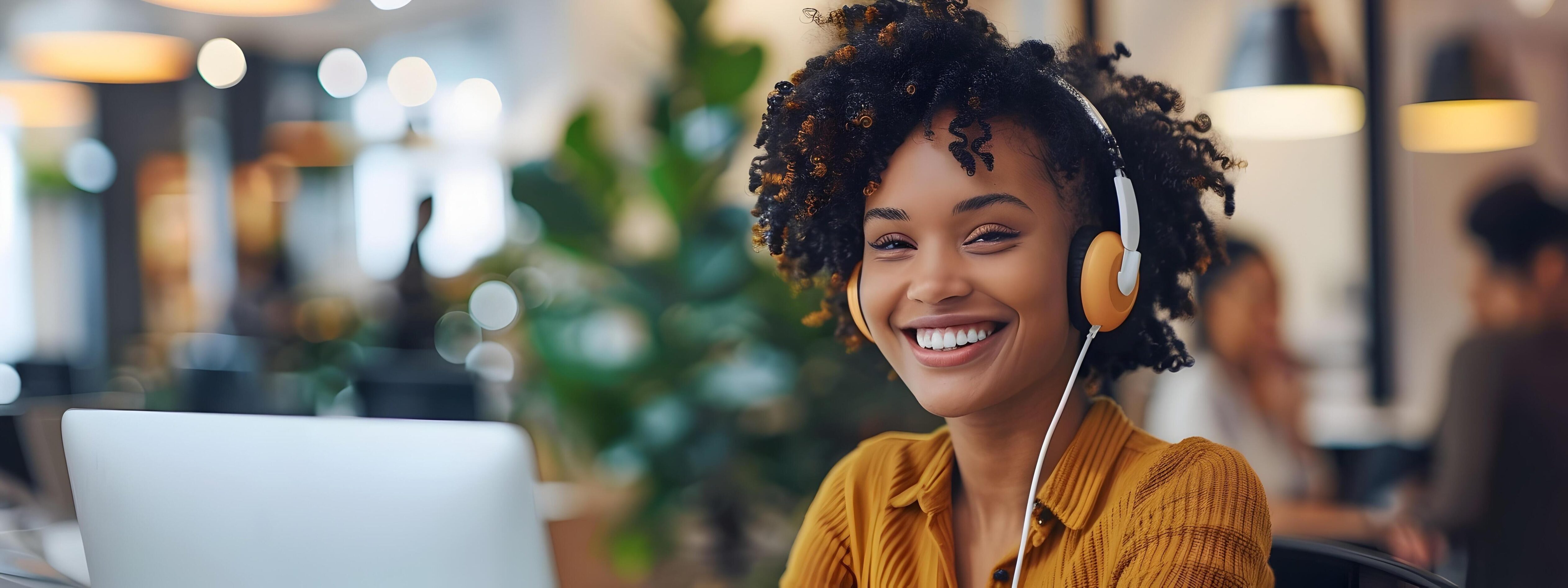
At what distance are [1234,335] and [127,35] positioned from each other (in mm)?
3992

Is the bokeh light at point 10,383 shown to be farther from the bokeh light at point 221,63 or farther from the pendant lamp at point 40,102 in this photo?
the bokeh light at point 221,63

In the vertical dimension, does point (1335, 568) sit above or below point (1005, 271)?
below

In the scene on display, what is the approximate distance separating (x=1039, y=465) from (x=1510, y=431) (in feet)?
6.40

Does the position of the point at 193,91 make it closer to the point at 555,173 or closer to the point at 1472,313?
the point at 555,173

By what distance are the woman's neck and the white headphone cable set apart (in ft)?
0.04

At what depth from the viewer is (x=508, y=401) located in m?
3.85

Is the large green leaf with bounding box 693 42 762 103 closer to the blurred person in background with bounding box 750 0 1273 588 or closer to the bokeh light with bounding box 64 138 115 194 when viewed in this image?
the blurred person in background with bounding box 750 0 1273 588

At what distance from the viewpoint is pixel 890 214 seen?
87cm

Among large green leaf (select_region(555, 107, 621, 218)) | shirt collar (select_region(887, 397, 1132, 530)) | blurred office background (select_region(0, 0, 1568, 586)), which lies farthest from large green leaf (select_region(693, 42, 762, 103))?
shirt collar (select_region(887, 397, 1132, 530))

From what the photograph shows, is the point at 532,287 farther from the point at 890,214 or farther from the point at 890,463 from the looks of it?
the point at 890,214

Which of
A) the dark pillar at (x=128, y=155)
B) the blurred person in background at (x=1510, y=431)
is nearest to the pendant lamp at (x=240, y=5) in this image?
the dark pillar at (x=128, y=155)

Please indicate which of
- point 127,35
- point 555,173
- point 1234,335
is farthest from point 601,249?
point 127,35

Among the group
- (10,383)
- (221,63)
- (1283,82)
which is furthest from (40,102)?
(1283,82)

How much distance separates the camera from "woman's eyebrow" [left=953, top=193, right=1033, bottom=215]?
2.73ft
